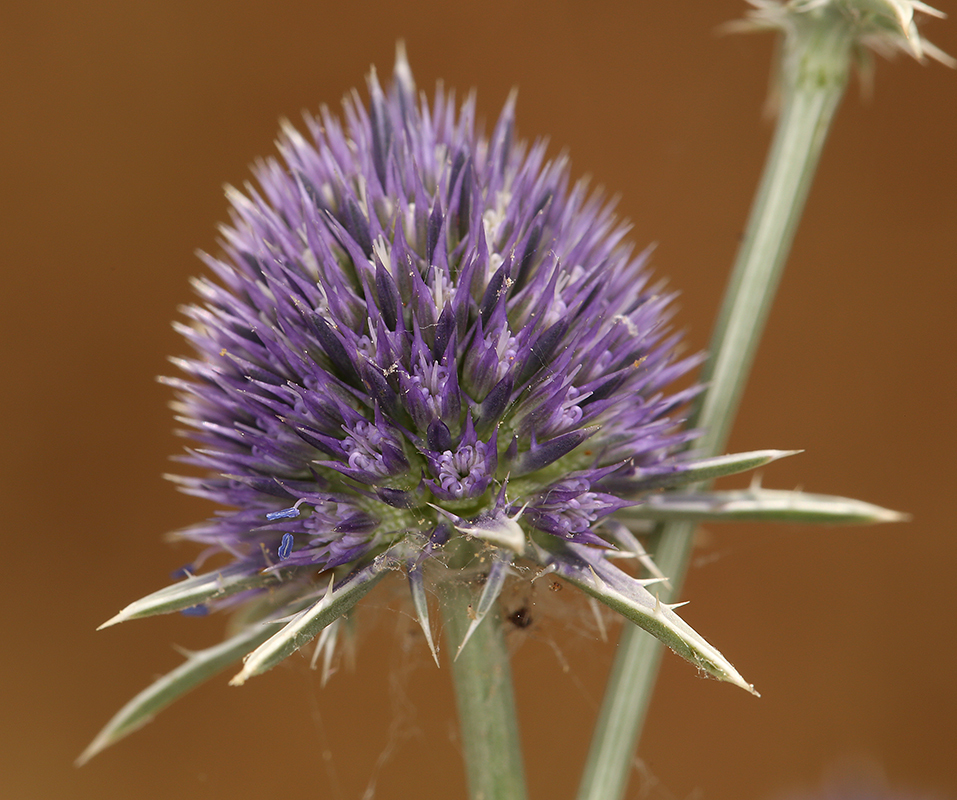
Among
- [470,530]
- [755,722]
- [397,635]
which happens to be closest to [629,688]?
[397,635]

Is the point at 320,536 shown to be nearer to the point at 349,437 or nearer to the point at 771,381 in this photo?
the point at 349,437

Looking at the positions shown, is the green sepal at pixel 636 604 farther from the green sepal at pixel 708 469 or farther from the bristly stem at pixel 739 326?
the bristly stem at pixel 739 326

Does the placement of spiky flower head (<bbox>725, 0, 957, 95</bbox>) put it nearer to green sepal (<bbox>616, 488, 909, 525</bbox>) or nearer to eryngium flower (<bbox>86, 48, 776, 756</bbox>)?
eryngium flower (<bbox>86, 48, 776, 756</bbox>)

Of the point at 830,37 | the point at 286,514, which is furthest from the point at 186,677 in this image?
the point at 830,37

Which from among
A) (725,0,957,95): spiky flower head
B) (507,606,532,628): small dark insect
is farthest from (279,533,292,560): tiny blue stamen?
(725,0,957,95): spiky flower head

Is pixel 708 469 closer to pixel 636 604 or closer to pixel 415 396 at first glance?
pixel 636 604
